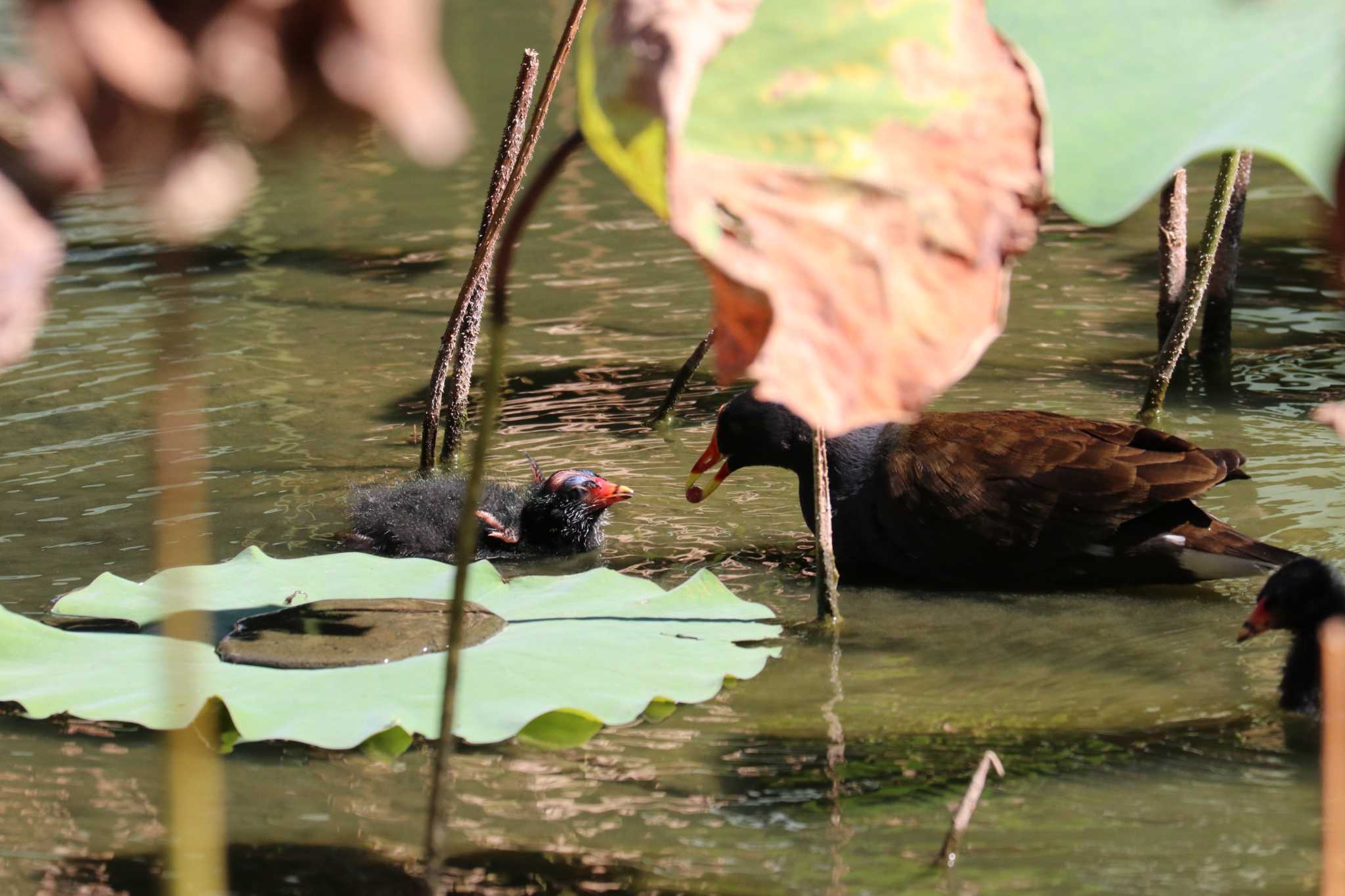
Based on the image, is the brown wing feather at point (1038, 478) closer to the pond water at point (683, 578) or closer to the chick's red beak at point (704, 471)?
the pond water at point (683, 578)

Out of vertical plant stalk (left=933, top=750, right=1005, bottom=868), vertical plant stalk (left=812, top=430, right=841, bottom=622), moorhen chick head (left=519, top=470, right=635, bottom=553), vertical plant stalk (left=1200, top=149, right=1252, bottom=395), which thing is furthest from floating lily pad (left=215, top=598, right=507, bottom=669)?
vertical plant stalk (left=1200, top=149, right=1252, bottom=395)

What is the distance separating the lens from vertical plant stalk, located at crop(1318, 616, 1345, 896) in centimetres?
230

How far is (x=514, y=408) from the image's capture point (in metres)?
7.03

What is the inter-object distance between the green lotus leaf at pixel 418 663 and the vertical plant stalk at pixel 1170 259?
10.3 ft

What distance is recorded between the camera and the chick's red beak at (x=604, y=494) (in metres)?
5.42

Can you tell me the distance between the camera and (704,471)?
18.1ft

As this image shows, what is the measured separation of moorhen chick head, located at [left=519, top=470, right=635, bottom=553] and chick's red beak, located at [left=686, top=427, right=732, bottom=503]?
227mm

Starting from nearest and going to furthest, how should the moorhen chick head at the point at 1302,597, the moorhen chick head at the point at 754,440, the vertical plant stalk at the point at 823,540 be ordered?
the moorhen chick head at the point at 1302,597 → the vertical plant stalk at the point at 823,540 → the moorhen chick head at the point at 754,440

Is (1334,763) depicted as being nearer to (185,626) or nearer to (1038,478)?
(1038,478)

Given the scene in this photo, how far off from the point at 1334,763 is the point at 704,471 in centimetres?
273

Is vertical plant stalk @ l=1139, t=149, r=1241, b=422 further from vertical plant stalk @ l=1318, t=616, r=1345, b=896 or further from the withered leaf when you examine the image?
the withered leaf

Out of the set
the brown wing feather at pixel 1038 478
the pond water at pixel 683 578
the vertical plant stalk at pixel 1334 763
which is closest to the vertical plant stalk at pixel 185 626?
the pond water at pixel 683 578

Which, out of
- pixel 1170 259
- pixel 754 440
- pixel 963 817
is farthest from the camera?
pixel 1170 259

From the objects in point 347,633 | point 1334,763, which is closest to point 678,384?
point 347,633
